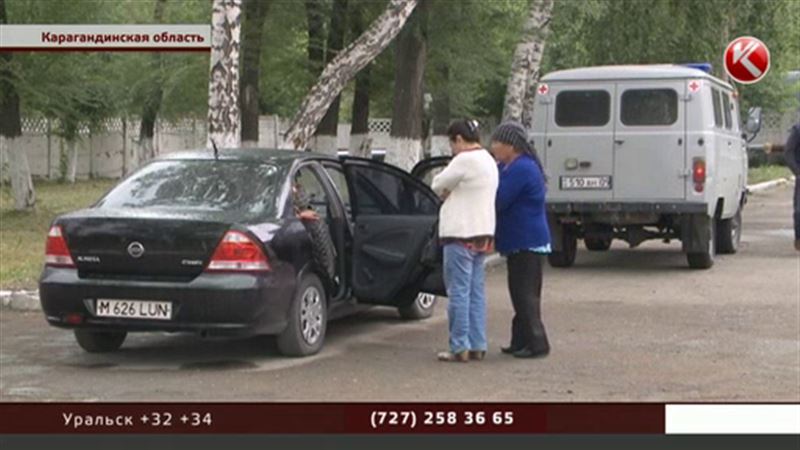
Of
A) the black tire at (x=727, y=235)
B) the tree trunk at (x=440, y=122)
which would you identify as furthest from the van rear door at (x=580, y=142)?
the tree trunk at (x=440, y=122)

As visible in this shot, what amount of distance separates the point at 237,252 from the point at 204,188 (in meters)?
0.94

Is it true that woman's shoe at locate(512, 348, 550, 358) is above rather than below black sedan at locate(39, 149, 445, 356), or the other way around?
below

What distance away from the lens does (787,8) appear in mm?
28031

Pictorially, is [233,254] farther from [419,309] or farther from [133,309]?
[419,309]

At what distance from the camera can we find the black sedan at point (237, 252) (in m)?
8.42

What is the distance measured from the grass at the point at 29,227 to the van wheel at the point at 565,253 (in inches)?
239

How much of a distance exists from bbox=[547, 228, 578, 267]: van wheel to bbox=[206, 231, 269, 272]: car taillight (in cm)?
775

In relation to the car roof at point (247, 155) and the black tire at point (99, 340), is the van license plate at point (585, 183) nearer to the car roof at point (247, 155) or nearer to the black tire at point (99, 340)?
the car roof at point (247, 155)

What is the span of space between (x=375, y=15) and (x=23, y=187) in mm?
6831

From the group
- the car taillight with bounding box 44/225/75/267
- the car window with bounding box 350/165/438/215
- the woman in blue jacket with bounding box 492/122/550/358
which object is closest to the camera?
the car taillight with bounding box 44/225/75/267

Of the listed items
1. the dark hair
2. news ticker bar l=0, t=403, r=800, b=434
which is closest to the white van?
the dark hair

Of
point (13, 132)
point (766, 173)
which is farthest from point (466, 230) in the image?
point (766, 173)

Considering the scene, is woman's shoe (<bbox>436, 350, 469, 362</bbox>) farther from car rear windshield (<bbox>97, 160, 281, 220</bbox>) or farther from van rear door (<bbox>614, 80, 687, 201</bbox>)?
van rear door (<bbox>614, 80, 687, 201</bbox>)

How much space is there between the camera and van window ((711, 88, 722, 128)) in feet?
50.8
